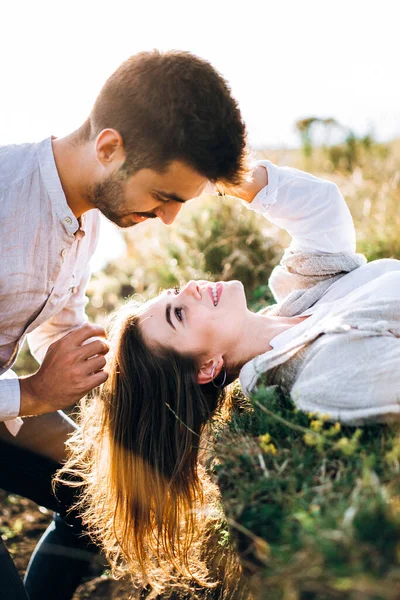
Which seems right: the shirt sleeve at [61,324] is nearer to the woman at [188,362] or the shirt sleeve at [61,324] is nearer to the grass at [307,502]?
the woman at [188,362]

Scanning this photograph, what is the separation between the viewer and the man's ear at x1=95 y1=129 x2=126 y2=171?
2.63m

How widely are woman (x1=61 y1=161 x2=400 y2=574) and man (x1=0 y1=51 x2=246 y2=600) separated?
0.30 m

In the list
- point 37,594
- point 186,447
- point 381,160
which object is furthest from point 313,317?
point 381,160

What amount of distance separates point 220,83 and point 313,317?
120 centimetres

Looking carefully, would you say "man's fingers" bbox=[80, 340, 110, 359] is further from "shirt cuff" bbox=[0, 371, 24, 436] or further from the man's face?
the man's face

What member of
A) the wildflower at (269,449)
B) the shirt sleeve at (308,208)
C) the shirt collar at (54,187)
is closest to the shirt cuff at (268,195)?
the shirt sleeve at (308,208)

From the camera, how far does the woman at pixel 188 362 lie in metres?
3.03

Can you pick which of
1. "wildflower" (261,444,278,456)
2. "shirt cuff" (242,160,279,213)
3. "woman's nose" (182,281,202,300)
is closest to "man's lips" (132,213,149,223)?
"woman's nose" (182,281,202,300)

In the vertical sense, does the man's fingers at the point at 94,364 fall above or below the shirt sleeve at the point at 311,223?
below

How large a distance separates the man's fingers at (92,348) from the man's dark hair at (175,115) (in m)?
0.85

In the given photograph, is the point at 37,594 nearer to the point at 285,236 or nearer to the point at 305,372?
the point at 305,372

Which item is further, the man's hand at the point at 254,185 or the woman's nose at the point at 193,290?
the man's hand at the point at 254,185

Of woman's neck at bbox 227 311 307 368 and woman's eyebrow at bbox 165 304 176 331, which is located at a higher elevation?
woman's eyebrow at bbox 165 304 176 331

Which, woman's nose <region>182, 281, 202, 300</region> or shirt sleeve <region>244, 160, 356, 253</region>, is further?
shirt sleeve <region>244, 160, 356, 253</region>
